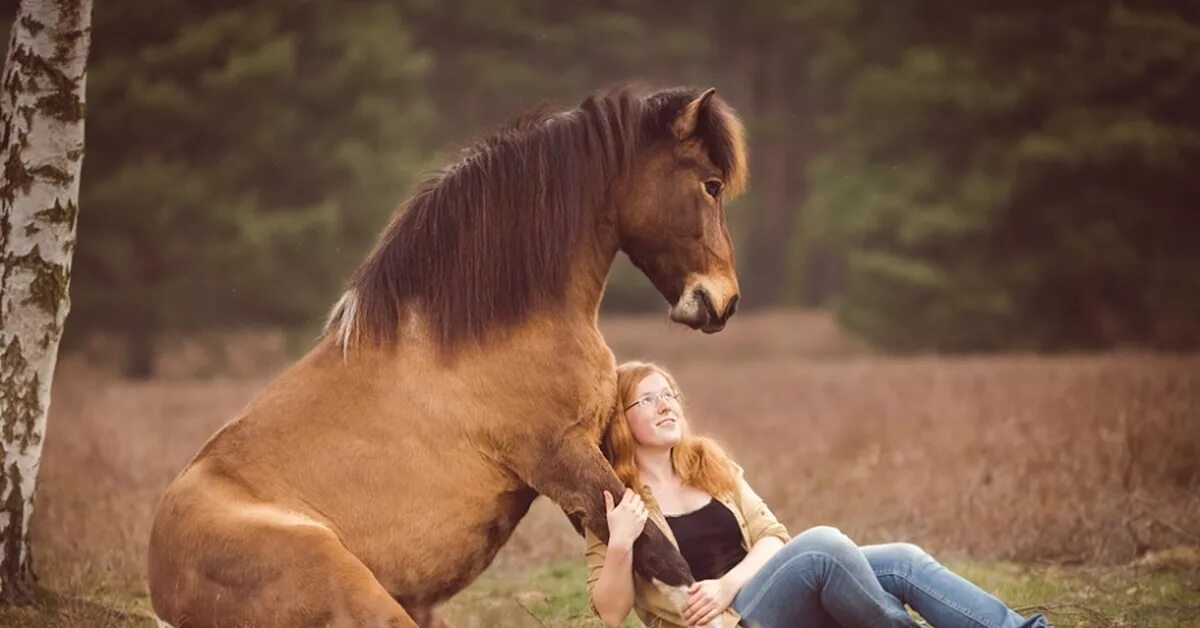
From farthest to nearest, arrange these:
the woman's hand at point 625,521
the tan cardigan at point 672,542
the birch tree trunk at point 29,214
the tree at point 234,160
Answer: the tree at point 234,160 < the birch tree trunk at point 29,214 < the tan cardigan at point 672,542 < the woman's hand at point 625,521

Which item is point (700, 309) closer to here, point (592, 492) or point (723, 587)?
point (592, 492)

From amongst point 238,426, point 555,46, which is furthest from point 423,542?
point 555,46

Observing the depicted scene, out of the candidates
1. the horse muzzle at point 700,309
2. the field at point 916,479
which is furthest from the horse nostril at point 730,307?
the field at point 916,479

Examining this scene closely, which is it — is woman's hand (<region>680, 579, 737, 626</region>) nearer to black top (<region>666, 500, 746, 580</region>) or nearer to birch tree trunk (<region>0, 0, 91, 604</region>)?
black top (<region>666, 500, 746, 580</region>)

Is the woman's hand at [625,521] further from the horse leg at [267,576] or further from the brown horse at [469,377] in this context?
the horse leg at [267,576]

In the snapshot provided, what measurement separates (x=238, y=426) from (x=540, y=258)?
1270mm

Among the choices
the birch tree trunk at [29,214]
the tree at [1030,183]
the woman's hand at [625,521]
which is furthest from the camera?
the tree at [1030,183]

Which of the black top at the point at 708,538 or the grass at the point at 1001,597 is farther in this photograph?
the grass at the point at 1001,597

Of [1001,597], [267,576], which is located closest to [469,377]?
[267,576]

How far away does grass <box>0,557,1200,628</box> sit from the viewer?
19.7ft

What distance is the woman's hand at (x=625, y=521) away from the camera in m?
4.65

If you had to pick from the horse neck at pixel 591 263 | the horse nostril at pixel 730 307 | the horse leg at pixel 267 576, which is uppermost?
the horse neck at pixel 591 263

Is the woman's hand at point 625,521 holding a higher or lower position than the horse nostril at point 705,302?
lower

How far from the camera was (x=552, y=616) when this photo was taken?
6.61 m
